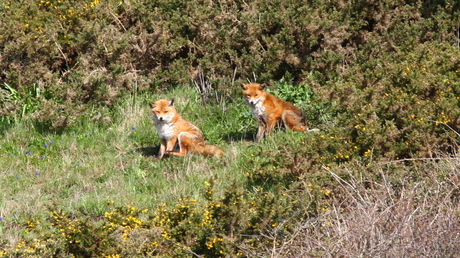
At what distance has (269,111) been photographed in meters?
12.3


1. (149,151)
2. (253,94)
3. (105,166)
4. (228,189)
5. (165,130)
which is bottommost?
(149,151)

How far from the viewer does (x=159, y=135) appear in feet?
38.7

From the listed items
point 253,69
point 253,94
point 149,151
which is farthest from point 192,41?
point 149,151

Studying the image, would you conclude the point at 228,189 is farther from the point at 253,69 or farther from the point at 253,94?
the point at 253,69

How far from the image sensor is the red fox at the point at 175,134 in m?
11.5

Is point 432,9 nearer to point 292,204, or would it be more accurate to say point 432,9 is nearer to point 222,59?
point 222,59

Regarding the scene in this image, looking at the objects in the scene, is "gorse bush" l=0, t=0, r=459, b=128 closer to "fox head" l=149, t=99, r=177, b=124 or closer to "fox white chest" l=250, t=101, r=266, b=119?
"fox white chest" l=250, t=101, r=266, b=119

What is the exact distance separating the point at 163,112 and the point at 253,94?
1677 millimetres

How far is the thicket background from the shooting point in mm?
9836

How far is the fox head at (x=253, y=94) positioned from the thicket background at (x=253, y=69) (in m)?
0.58

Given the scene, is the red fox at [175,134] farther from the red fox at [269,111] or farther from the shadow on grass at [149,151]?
the red fox at [269,111]

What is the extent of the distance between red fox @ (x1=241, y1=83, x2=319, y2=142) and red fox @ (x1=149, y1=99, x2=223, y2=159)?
3.51 feet

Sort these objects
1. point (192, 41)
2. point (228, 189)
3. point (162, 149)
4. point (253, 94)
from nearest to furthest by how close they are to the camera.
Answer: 1. point (228, 189)
2. point (162, 149)
3. point (253, 94)
4. point (192, 41)

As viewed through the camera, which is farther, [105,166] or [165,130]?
[165,130]
